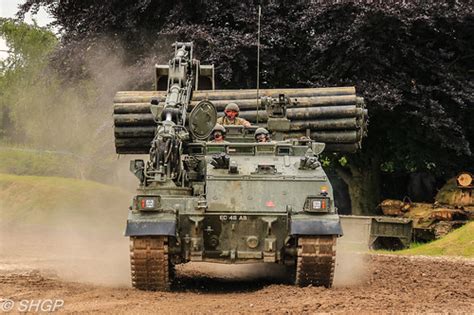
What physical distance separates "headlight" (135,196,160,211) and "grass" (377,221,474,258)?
8286 mm

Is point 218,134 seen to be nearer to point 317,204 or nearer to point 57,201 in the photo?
point 317,204

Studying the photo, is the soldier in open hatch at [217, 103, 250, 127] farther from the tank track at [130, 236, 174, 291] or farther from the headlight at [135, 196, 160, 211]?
the tank track at [130, 236, 174, 291]

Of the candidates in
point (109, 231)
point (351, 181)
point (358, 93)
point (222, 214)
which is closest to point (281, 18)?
point (358, 93)

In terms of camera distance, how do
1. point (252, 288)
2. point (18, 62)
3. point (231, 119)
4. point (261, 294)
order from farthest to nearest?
point (18, 62) < point (231, 119) < point (252, 288) < point (261, 294)

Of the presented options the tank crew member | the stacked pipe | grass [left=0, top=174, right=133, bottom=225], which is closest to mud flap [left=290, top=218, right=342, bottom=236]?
the tank crew member

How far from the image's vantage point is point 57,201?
2811 cm

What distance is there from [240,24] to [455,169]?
6266 mm

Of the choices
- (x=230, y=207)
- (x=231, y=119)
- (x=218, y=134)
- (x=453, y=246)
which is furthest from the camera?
(x=453, y=246)

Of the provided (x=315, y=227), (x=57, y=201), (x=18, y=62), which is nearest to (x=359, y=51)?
(x=57, y=201)

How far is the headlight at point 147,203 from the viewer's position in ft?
42.4

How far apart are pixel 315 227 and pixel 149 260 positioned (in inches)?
82.0

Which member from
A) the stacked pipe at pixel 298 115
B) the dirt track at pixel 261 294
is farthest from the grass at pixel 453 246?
the dirt track at pixel 261 294

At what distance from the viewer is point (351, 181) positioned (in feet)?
88.7

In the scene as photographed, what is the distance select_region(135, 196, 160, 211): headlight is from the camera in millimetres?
12914
